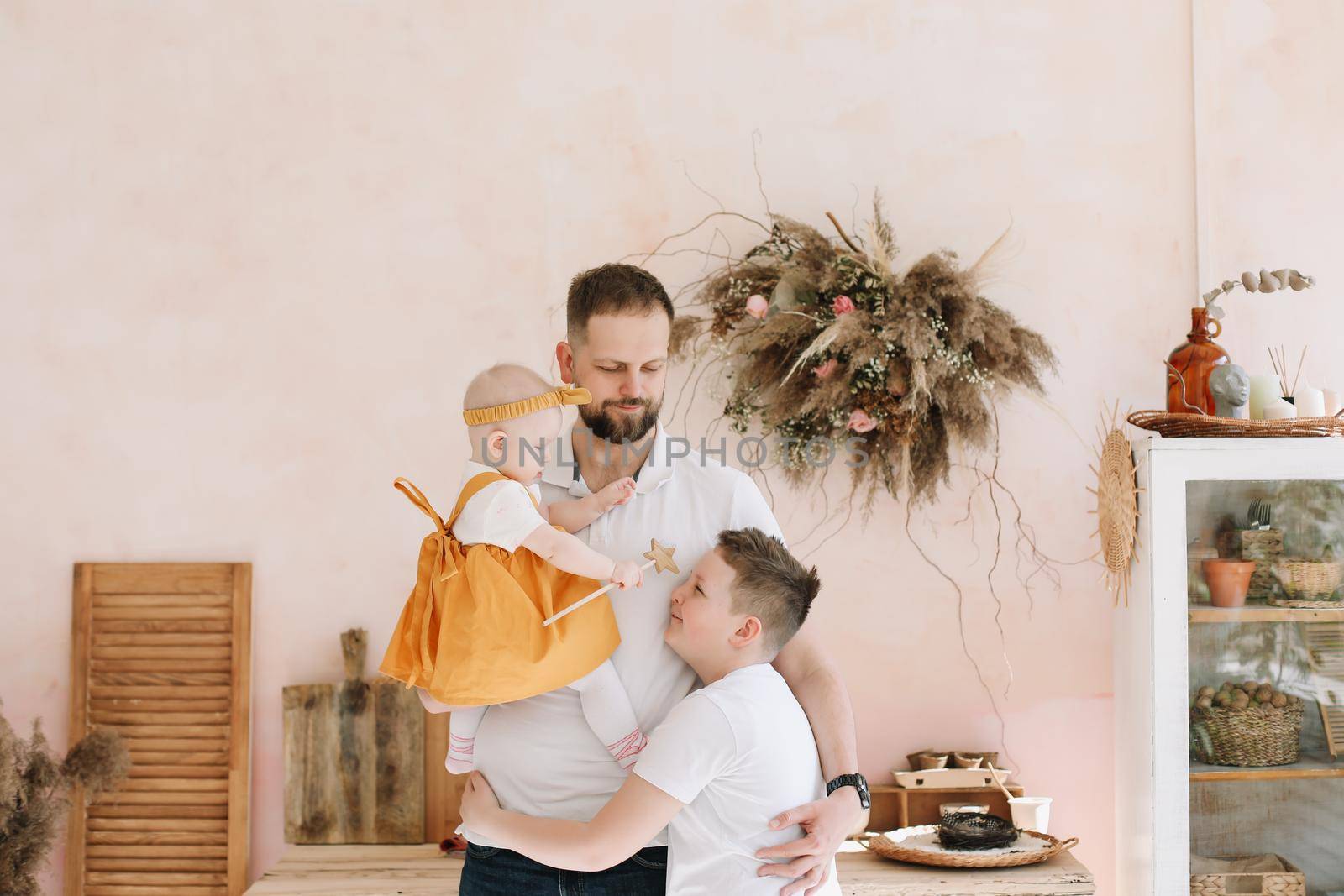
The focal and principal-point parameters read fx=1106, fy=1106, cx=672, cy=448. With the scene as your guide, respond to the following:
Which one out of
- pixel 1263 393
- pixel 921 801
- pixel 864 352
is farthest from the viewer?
pixel 921 801

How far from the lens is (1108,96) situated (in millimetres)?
2938

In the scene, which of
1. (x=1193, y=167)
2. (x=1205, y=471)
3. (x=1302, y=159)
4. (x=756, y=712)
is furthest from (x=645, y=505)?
(x=1302, y=159)

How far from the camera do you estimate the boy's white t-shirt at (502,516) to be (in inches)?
63.2

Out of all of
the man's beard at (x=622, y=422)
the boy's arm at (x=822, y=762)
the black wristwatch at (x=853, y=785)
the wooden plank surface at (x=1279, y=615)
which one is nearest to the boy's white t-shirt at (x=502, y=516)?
the man's beard at (x=622, y=422)

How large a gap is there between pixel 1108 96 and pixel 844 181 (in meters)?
0.74

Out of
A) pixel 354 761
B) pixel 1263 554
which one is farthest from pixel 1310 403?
pixel 354 761

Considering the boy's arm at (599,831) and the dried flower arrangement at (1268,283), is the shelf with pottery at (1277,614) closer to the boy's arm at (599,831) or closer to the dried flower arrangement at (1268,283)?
the dried flower arrangement at (1268,283)

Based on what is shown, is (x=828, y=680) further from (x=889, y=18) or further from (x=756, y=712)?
(x=889, y=18)

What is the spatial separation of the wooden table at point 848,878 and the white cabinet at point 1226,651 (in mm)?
223

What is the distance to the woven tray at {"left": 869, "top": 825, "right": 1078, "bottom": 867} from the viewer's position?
2.43 metres

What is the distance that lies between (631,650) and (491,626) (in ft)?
0.80

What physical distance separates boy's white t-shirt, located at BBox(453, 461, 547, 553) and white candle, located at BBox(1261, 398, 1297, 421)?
175 centimetres

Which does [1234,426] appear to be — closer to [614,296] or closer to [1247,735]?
[1247,735]

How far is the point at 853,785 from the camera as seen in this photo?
5.42 ft
